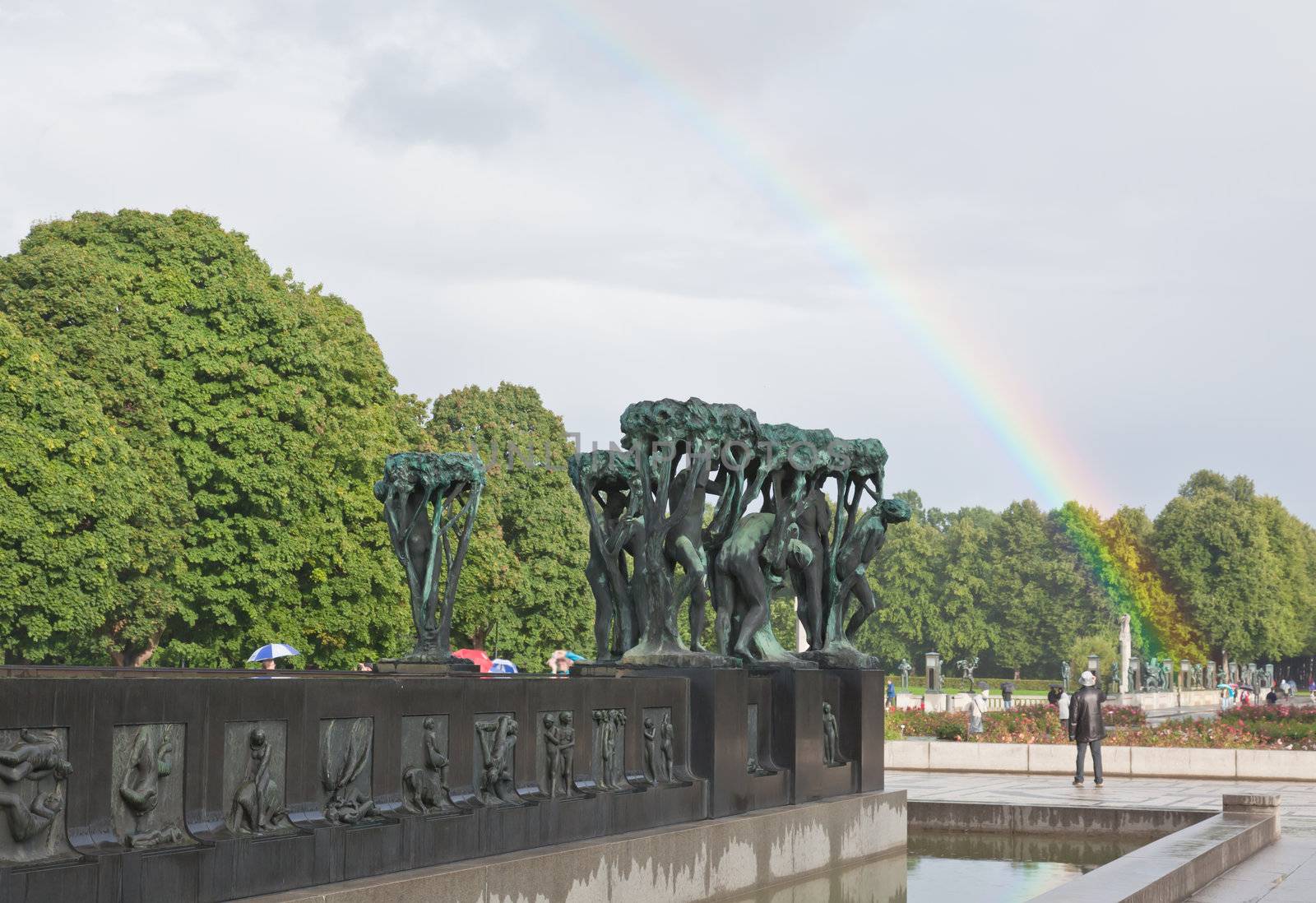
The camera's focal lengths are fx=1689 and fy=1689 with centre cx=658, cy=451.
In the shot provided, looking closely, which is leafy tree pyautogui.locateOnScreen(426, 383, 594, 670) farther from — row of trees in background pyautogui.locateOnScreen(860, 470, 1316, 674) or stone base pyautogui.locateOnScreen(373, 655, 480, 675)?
row of trees in background pyautogui.locateOnScreen(860, 470, 1316, 674)

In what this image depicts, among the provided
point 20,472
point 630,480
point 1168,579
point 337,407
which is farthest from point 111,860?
point 1168,579

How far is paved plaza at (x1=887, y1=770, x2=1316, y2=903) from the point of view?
13124mm

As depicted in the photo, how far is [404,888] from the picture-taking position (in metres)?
8.90

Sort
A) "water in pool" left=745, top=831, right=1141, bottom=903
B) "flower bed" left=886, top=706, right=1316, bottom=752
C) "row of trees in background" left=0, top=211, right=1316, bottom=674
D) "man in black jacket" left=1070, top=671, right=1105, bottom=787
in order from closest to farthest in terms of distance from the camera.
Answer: "water in pool" left=745, top=831, right=1141, bottom=903 → "man in black jacket" left=1070, top=671, right=1105, bottom=787 → "flower bed" left=886, top=706, right=1316, bottom=752 → "row of trees in background" left=0, top=211, right=1316, bottom=674

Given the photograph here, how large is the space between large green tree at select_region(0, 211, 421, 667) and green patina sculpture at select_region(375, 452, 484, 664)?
14616mm

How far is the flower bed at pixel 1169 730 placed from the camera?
29.0 m

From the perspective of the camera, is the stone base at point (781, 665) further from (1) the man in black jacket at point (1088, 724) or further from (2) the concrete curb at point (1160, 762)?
(2) the concrete curb at point (1160, 762)

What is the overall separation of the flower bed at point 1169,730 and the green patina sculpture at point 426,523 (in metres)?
12.3

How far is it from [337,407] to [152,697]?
100ft

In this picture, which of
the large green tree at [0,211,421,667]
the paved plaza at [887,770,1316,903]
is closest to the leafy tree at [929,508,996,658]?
the large green tree at [0,211,421,667]

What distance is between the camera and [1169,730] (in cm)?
3030

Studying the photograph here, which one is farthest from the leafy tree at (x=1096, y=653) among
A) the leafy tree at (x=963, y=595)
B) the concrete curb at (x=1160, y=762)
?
the concrete curb at (x=1160, y=762)

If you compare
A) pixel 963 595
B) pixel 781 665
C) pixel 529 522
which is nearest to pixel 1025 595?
pixel 963 595

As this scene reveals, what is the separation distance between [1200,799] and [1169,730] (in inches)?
354
